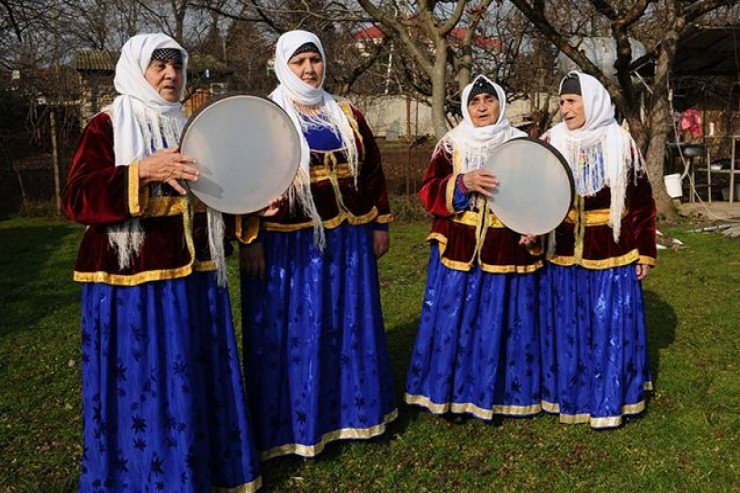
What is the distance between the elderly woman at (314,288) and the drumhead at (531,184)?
0.68 meters

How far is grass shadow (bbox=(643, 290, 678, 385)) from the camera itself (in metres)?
5.21

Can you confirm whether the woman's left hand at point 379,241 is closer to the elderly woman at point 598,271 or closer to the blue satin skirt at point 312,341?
the blue satin skirt at point 312,341

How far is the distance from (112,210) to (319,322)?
3.78ft

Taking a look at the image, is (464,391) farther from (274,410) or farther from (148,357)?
(148,357)

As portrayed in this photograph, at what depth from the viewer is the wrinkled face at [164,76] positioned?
2904 mm

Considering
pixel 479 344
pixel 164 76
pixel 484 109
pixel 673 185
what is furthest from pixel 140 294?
pixel 673 185

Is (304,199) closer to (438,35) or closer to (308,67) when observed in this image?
(308,67)

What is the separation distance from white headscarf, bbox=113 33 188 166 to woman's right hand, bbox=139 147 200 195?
12cm

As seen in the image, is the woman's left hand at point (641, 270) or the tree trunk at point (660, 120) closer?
the woman's left hand at point (641, 270)

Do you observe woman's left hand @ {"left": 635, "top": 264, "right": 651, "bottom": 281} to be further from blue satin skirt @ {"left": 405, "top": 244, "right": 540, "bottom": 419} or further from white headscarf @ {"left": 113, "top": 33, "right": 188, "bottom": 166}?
white headscarf @ {"left": 113, "top": 33, "right": 188, "bottom": 166}

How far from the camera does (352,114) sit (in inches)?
146

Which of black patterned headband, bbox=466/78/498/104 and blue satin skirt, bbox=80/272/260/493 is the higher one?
black patterned headband, bbox=466/78/498/104

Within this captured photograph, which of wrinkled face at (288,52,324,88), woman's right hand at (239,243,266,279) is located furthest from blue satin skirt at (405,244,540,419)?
wrinkled face at (288,52,324,88)

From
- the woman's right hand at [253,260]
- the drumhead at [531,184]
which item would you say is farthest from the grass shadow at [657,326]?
the woman's right hand at [253,260]
